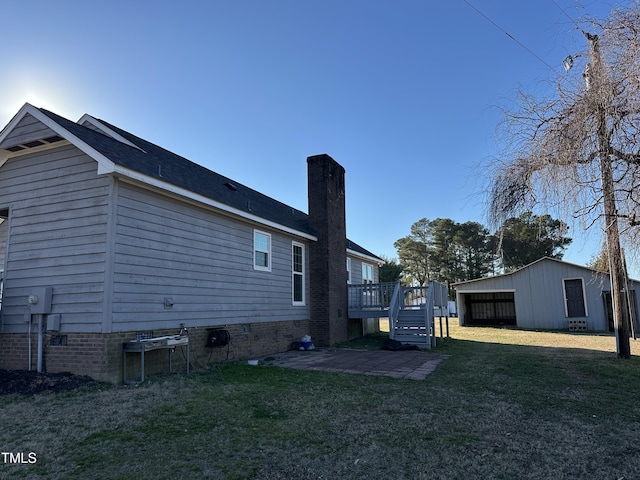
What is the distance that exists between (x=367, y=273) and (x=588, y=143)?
47.0ft

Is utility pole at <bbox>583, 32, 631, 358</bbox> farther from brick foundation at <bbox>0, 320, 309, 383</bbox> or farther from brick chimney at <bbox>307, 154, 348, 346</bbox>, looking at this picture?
brick chimney at <bbox>307, 154, 348, 346</bbox>

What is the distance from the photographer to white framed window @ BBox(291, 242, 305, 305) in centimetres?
1241

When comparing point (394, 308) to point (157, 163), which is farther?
point (394, 308)

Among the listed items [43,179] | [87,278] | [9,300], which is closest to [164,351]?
[87,278]

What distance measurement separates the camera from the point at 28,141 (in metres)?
7.29

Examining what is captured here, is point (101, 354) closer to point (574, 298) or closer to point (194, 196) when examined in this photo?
point (194, 196)

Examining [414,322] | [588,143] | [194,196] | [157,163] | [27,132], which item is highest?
[27,132]

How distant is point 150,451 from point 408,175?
8.25 m

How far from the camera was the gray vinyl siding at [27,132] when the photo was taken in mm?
7137

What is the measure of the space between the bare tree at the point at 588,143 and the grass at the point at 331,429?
259cm

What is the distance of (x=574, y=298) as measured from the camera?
21.2 meters

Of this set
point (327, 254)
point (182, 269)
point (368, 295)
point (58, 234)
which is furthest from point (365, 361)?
point (58, 234)

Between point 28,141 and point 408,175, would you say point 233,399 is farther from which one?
point 408,175

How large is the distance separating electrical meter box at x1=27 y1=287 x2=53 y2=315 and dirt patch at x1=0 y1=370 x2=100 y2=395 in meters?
1.02
